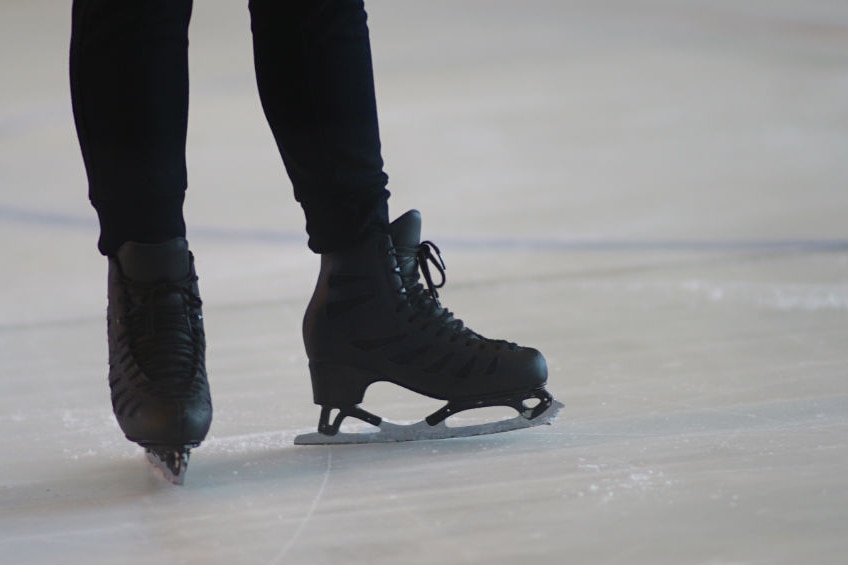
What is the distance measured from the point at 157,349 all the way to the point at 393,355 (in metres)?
0.21

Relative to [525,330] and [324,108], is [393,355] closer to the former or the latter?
[324,108]

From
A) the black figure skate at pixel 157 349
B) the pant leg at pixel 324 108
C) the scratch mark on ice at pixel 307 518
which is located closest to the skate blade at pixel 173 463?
the black figure skate at pixel 157 349

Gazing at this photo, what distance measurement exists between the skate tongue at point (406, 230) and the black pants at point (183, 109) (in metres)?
0.01

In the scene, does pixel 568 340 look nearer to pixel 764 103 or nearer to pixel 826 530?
pixel 826 530

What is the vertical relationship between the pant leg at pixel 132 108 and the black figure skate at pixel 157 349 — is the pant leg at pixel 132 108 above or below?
above

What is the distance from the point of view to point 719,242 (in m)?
2.29

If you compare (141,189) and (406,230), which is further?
(406,230)

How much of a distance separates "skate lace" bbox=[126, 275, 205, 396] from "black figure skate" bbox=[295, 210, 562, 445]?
130 millimetres

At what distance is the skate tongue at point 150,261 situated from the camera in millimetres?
1061

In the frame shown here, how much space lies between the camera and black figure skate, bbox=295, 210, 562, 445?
44.4 inches

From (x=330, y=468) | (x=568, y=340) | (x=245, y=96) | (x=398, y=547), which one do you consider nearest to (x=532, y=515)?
(x=398, y=547)

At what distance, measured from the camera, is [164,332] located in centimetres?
105

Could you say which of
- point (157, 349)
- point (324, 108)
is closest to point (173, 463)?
point (157, 349)

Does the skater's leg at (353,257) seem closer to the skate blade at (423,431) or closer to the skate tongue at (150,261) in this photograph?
the skate blade at (423,431)
